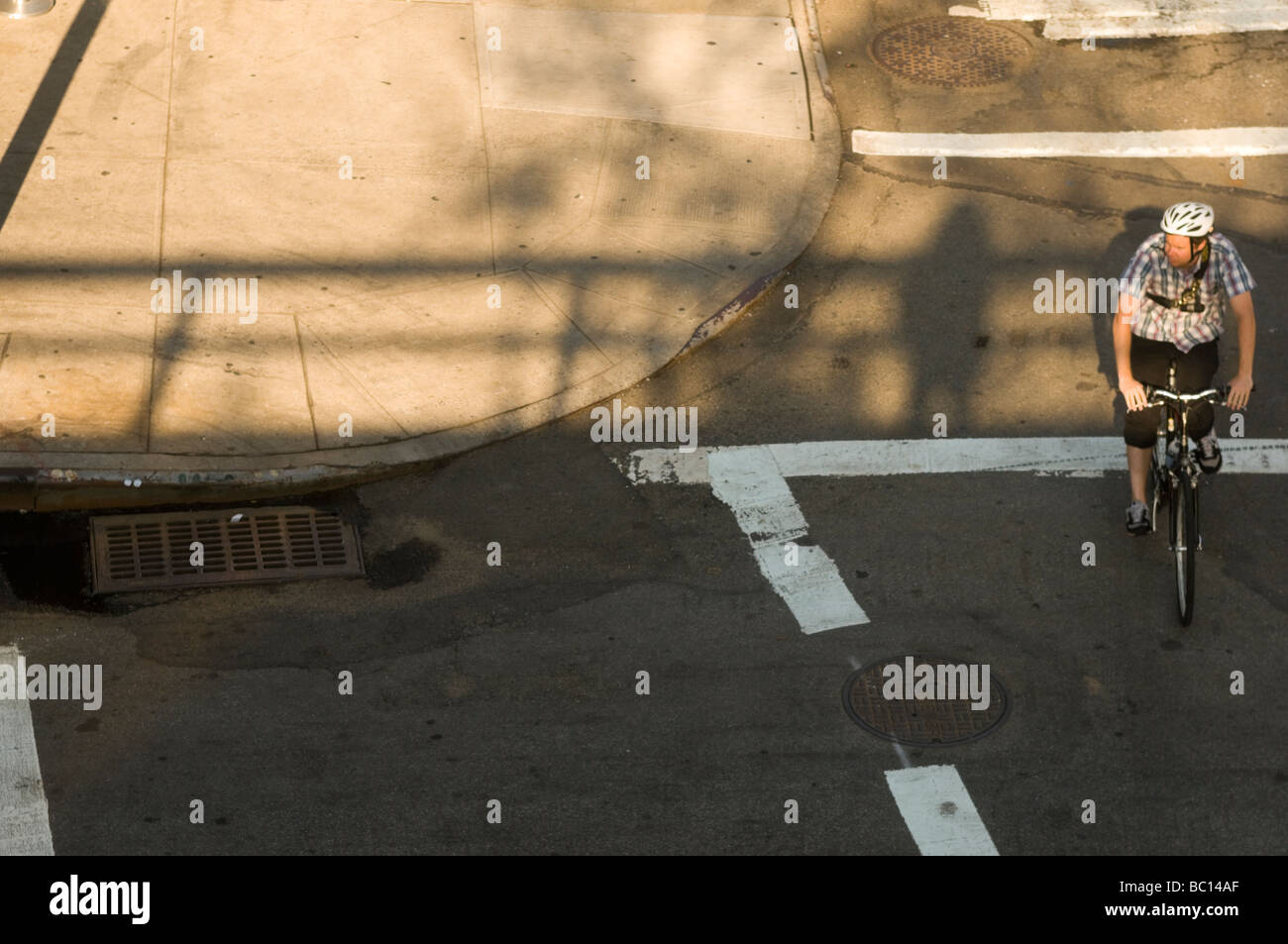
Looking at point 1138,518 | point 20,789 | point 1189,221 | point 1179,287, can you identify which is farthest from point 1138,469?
point 20,789

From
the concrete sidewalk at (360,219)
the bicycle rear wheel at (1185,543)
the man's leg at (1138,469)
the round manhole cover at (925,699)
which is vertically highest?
the concrete sidewalk at (360,219)

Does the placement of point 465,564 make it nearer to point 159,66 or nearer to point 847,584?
point 847,584

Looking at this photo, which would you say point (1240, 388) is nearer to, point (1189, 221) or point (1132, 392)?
point (1132, 392)

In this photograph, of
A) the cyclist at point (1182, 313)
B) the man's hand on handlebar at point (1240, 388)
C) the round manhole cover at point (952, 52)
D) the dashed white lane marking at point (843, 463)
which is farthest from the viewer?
the round manhole cover at point (952, 52)

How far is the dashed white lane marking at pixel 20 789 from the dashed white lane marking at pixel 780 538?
149 inches

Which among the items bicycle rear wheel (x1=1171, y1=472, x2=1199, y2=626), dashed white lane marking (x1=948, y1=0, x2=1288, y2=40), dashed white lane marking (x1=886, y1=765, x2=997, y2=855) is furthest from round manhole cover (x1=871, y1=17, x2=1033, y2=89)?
dashed white lane marking (x1=886, y1=765, x2=997, y2=855)

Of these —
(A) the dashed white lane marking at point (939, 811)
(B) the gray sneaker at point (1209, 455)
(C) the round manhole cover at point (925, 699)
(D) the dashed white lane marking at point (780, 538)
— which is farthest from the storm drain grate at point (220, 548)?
(B) the gray sneaker at point (1209, 455)

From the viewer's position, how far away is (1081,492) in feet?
31.8

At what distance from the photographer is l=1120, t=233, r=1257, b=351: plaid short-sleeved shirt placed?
8359mm

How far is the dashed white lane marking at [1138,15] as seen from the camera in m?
15.1

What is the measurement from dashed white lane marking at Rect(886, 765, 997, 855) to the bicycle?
1.71 meters

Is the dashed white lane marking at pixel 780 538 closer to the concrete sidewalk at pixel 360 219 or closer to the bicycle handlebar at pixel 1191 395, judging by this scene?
the concrete sidewalk at pixel 360 219
